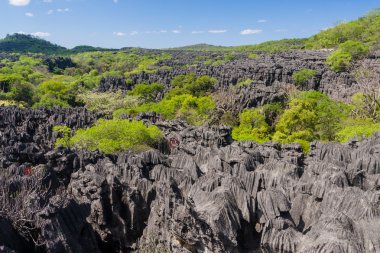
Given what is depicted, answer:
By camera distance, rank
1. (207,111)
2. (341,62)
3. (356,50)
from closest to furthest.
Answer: (207,111) → (341,62) → (356,50)

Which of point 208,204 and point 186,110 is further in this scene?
point 186,110

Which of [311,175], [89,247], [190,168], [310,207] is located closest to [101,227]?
[89,247]

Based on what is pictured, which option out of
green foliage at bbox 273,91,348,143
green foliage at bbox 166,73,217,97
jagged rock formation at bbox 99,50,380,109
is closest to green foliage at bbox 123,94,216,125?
jagged rock formation at bbox 99,50,380,109

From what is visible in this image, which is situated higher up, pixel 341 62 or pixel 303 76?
pixel 341 62

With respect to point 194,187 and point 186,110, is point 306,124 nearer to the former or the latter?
point 186,110

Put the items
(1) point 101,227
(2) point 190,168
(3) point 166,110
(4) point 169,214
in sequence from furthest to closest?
(3) point 166,110
(2) point 190,168
(1) point 101,227
(4) point 169,214

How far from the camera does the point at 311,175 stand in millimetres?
16266

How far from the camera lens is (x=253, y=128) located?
Result: 3619 centimetres

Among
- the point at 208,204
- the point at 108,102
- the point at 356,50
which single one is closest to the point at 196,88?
the point at 108,102

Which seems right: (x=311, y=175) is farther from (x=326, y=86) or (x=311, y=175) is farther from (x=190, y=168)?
(x=326, y=86)

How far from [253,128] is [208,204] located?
25.0 metres

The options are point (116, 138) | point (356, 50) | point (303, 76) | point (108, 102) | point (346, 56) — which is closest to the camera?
point (116, 138)

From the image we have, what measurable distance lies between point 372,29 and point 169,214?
4307 inches

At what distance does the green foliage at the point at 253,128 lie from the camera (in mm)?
34281
